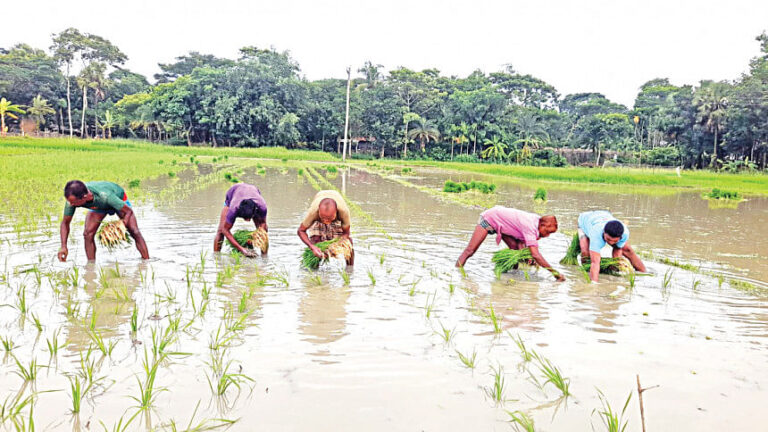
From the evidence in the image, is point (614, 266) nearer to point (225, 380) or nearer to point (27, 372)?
point (225, 380)

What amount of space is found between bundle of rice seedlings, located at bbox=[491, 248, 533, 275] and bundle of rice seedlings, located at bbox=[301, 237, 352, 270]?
143 centimetres

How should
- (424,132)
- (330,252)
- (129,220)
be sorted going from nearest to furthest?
(330,252) → (129,220) → (424,132)

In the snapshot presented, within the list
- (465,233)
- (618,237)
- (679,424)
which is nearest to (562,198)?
(465,233)

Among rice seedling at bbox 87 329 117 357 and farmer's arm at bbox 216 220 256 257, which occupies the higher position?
farmer's arm at bbox 216 220 256 257

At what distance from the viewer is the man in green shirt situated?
15.0ft

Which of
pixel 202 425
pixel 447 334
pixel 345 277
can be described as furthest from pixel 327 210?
pixel 202 425

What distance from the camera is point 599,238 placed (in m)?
4.77

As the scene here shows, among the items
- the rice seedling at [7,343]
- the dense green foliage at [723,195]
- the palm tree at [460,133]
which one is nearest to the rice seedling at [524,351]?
the rice seedling at [7,343]

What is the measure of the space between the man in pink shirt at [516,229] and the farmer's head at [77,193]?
11.4 feet

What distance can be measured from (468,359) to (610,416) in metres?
0.85

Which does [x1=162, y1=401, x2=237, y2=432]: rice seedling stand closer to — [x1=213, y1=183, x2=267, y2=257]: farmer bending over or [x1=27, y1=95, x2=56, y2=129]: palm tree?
[x1=213, y1=183, x2=267, y2=257]: farmer bending over

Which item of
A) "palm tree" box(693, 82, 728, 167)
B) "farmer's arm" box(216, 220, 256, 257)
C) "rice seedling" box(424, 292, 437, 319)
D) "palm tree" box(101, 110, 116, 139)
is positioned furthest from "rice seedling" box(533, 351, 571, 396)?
"palm tree" box(101, 110, 116, 139)

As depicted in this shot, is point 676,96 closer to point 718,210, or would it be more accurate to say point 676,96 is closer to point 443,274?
point 718,210

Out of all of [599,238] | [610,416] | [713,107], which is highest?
[713,107]
